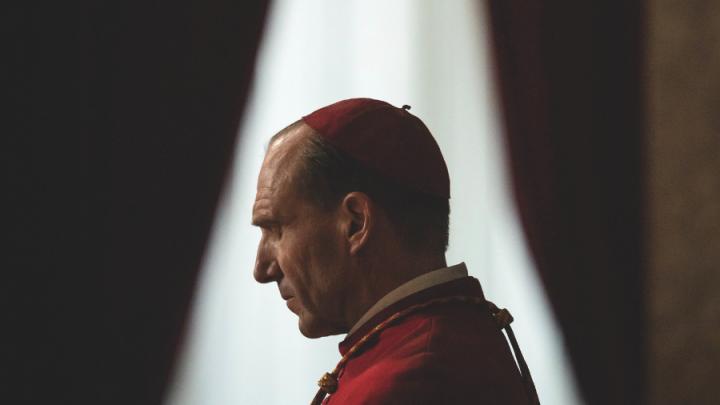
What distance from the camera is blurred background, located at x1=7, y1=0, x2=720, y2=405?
2.25 meters

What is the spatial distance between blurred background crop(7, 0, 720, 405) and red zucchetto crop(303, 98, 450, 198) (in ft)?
3.80

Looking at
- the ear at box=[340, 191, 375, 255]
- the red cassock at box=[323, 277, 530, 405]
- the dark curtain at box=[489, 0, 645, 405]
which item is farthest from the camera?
the dark curtain at box=[489, 0, 645, 405]

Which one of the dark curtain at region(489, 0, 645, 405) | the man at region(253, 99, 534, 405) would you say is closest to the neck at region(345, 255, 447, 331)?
the man at region(253, 99, 534, 405)

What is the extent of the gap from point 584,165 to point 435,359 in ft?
6.01

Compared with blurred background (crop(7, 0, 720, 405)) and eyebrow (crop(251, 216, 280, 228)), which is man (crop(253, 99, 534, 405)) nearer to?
eyebrow (crop(251, 216, 280, 228))

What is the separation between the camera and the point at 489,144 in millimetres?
2664

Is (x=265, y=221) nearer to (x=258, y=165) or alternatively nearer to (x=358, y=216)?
(x=358, y=216)

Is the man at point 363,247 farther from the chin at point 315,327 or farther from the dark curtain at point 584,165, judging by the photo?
the dark curtain at point 584,165

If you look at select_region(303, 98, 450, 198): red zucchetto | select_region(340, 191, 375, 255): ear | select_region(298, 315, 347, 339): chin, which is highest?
select_region(303, 98, 450, 198): red zucchetto

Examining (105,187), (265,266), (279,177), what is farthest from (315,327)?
(105,187)

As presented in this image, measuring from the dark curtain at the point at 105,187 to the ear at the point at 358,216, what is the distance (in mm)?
1247

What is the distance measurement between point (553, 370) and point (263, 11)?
4.56ft

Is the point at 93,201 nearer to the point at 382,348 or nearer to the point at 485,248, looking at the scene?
the point at 485,248

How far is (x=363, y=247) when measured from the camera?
3.79 ft
